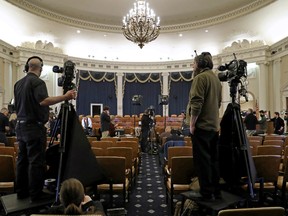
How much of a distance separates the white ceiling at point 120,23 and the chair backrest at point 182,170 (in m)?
11.0

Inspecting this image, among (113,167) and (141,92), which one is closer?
(113,167)

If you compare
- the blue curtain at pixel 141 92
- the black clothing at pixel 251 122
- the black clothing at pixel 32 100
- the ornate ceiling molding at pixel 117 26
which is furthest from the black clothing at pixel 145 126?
the blue curtain at pixel 141 92

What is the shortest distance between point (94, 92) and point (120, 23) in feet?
16.2

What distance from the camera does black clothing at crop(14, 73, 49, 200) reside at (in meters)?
2.38

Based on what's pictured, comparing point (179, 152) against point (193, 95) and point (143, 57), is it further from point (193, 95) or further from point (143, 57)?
point (143, 57)

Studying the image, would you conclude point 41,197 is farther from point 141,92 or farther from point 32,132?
point 141,92

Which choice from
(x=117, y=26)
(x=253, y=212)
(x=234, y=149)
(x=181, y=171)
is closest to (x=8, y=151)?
(x=181, y=171)

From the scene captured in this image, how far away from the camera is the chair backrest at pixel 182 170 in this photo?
2850mm

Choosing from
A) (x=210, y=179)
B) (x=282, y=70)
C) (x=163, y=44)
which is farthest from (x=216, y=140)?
(x=163, y=44)

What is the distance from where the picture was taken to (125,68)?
17.3m

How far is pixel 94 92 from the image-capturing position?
57.0 ft

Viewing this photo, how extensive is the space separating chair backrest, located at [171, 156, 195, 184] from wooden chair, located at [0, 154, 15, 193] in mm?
1786

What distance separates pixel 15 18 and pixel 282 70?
13.1 m

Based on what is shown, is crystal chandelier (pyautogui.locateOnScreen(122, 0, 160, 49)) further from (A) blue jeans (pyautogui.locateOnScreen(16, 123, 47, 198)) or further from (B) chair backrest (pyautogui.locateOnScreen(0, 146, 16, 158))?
(A) blue jeans (pyautogui.locateOnScreen(16, 123, 47, 198))
